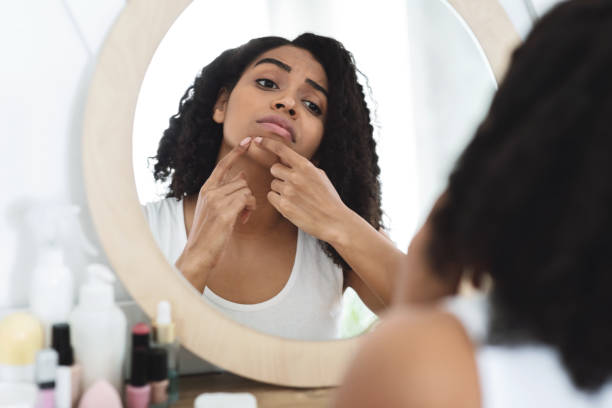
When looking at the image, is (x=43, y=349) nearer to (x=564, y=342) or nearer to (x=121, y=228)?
(x=121, y=228)

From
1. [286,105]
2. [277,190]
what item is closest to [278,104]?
[286,105]

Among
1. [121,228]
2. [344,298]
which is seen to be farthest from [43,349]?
[344,298]

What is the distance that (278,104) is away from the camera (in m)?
0.85

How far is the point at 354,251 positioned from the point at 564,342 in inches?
20.4

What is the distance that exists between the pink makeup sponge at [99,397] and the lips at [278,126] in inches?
15.3

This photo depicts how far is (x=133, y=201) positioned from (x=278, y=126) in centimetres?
22

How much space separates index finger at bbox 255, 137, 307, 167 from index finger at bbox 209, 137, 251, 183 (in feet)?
0.07

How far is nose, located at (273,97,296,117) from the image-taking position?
0.84 m

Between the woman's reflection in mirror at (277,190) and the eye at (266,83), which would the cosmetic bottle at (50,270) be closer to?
the woman's reflection in mirror at (277,190)

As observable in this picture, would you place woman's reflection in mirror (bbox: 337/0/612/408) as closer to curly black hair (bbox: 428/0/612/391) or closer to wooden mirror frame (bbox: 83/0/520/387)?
curly black hair (bbox: 428/0/612/391)

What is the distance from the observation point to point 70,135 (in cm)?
81

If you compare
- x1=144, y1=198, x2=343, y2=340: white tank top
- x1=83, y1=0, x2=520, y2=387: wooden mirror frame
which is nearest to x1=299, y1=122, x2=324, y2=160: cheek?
x1=144, y1=198, x2=343, y2=340: white tank top

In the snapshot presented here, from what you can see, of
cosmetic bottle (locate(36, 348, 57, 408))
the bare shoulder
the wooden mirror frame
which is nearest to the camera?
the bare shoulder

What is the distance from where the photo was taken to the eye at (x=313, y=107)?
33.8 inches
